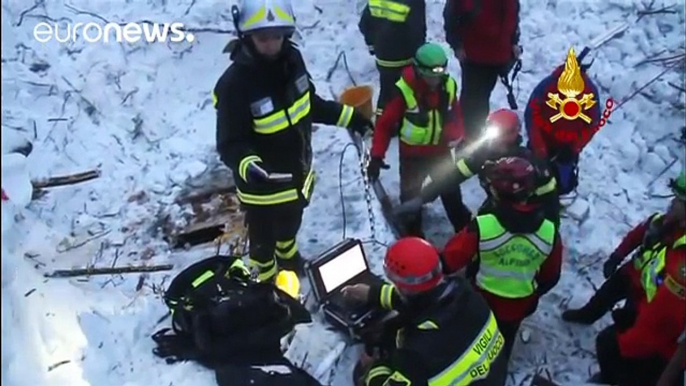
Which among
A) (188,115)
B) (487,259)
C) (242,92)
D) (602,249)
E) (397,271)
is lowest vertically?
(602,249)

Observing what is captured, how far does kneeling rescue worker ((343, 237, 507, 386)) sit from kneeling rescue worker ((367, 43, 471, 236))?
143 cm

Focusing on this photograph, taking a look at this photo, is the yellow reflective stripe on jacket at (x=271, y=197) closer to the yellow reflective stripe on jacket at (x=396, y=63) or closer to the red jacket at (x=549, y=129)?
the red jacket at (x=549, y=129)

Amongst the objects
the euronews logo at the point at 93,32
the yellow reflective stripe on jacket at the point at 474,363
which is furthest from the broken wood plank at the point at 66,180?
the yellow reflective stripe on jacket at the point at 474,363

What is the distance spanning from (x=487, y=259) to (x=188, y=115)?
3.29m

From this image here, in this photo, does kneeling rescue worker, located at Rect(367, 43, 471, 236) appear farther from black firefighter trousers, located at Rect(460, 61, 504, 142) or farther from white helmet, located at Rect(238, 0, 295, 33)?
white helmet, located at Rect(238, 0, 295, 33)

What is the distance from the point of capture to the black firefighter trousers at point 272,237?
17.4 ft

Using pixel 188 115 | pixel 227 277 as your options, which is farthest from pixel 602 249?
pixel 188 115

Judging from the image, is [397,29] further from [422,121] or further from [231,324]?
[231,324]

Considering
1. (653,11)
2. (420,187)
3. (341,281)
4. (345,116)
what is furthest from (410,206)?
(653,11)

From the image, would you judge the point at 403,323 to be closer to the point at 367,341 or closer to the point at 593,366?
the point at 367,341

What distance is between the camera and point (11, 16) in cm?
741

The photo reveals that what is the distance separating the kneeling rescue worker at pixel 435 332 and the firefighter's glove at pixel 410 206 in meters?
1.50

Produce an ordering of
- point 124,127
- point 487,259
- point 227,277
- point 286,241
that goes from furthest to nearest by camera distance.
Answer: point 124,127 < point 286,241 < point 227,277 < point 487,259

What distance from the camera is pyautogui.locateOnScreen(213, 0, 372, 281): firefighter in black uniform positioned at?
4.79 metres
